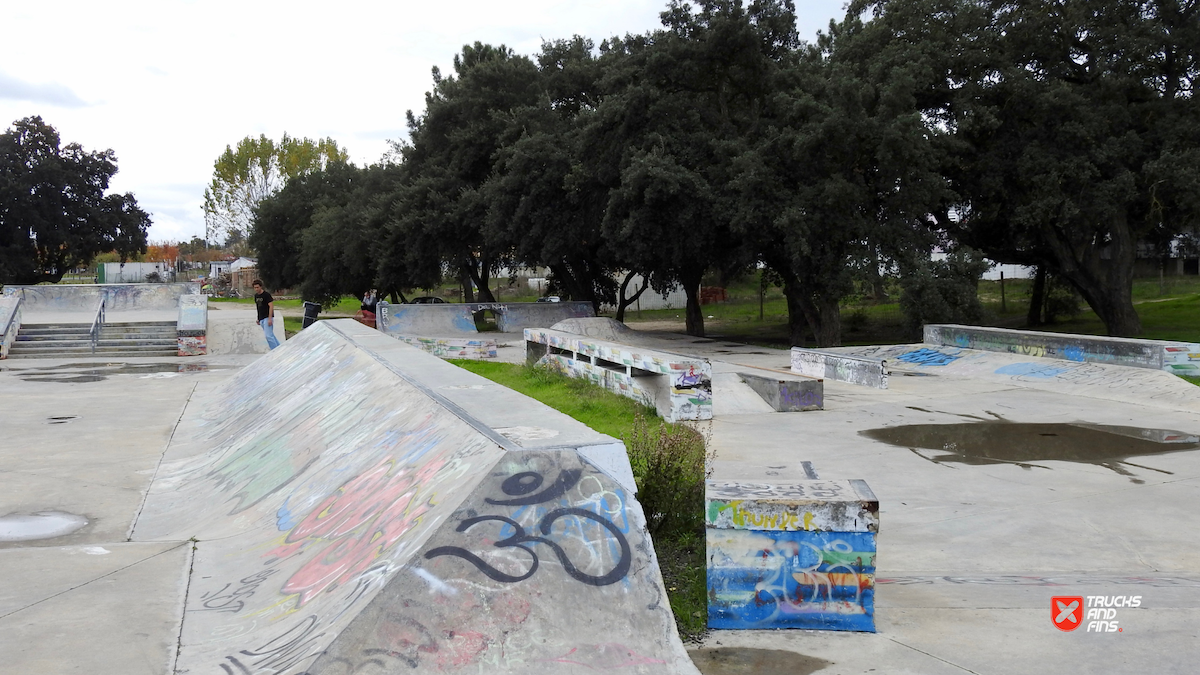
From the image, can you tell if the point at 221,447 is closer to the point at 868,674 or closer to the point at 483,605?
the point at 483,605

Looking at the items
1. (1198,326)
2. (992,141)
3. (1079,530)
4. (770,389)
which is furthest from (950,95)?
(1079,530)

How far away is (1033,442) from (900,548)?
511 centimetres

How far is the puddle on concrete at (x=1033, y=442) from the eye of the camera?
9438 millimetres

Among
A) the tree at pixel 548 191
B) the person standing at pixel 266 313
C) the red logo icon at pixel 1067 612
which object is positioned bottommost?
the red logo icon at pixel 1067 612

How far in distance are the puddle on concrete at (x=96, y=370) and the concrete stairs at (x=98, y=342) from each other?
2.44 meters

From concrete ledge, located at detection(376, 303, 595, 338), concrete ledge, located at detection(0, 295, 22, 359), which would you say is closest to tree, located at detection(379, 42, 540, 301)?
concrete ledge, located at detection(376, 303, 595, 338)

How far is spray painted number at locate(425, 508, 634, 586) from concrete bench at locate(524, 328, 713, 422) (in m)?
7.74

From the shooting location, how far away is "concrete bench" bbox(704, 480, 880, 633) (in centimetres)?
450

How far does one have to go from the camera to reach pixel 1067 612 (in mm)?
4727

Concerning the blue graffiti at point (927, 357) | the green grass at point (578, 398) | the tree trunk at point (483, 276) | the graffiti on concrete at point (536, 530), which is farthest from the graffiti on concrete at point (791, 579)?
the tree trunk at point (483, 276)

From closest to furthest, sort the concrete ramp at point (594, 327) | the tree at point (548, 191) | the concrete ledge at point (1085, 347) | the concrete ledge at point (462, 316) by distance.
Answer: the concrete ledge at point (1085, 347) → the concrete ramp at point (594, 327) → the tree at point (548, 191) → the concrete ledge at point (462, 316)

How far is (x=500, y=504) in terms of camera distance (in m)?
4.23

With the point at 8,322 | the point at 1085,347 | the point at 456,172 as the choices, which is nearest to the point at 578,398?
the point at 1085,347

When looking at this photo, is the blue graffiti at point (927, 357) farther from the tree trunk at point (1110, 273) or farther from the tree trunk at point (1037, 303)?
the tree trunk at point (1037, 303)
